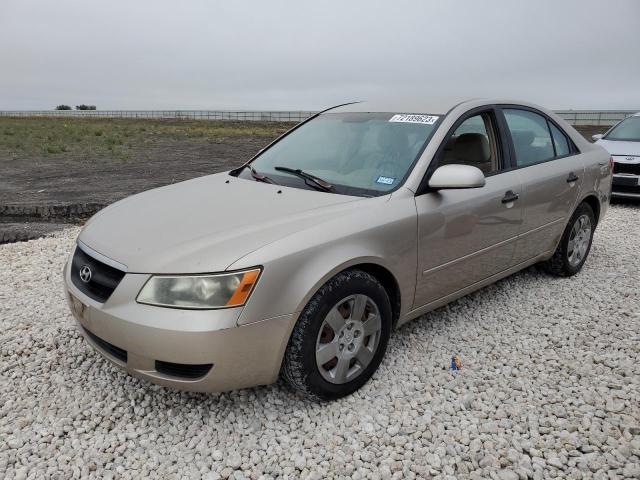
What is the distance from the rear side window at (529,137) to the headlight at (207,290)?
99.2 inches

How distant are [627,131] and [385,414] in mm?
8908

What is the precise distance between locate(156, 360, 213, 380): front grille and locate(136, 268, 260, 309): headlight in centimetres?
30

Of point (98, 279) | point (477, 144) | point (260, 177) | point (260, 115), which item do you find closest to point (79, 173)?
point (260, 177)

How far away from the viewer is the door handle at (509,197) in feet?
11.8

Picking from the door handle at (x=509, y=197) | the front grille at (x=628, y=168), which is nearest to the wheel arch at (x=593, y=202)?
the door handle at (x=509, y=197)

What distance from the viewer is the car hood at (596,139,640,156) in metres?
8.38

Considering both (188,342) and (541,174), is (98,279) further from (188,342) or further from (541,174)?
(541,174)

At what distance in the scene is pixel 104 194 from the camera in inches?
358

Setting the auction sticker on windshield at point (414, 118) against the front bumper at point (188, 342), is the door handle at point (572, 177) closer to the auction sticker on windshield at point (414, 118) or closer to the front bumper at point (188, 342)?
the auction sticker on windshield at point (414, 118)

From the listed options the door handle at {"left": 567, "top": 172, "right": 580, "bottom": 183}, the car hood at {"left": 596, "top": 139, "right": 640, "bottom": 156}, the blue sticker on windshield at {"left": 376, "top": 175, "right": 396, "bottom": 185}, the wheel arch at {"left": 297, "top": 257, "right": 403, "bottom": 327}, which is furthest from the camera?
the car hood at {"left": 596, "top": 139, "right": 640, "bottom": 156}

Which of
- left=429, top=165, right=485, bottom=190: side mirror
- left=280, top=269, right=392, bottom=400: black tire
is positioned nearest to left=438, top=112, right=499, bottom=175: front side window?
left=429, top=165, right=485, bottom=190: side mirror

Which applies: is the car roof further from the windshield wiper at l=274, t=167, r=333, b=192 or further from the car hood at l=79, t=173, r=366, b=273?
the car hood at l=79, t=173, r=366, b=273

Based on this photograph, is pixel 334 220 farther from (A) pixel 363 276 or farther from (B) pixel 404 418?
(B) pixel 404 418

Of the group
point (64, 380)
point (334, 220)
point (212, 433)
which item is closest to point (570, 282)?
point (334, 220)
